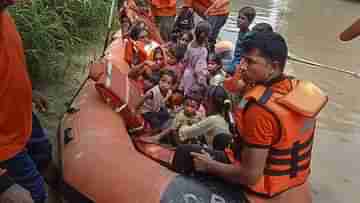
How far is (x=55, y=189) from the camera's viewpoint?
293 centimetres

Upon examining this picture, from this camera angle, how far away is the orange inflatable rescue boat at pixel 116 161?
2311 millimetres

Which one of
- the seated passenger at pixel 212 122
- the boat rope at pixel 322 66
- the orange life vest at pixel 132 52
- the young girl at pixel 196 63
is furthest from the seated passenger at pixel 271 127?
the boat rope at pixel 322 66

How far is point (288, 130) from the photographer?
2082mm

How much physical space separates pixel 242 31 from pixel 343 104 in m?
1.39

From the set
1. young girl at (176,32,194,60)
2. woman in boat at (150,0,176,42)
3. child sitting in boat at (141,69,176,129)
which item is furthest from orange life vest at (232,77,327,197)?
woman in boat at (150,0,176,42)

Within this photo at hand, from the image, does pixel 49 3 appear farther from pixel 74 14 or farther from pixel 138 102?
pixel 138 102

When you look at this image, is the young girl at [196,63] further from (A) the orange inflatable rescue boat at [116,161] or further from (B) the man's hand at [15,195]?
(B) the man's hand at [15,195]

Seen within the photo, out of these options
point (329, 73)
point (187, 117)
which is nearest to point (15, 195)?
point (187, 117)

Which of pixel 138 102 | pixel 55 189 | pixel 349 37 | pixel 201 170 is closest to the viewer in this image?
pixel 349 37

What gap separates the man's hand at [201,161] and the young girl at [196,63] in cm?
151

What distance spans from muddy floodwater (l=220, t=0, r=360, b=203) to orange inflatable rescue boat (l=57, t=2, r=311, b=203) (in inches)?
53.8

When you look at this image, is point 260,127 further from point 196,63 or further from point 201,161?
point 196,63

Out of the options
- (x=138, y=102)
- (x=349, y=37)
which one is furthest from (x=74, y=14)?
(x=349, y=37)

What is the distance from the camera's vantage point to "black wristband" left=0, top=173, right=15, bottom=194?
7.43 feet
